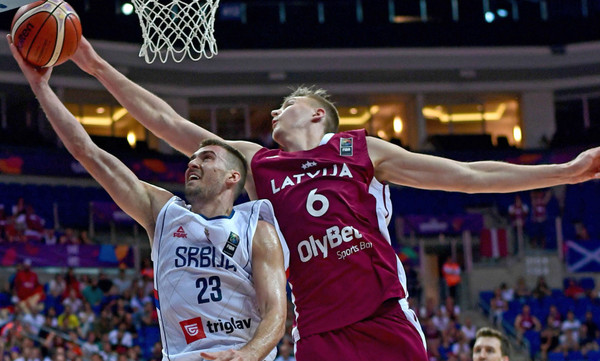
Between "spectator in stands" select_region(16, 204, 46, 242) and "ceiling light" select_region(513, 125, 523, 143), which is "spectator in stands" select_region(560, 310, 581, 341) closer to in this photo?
"ceiling light" select_region(513, 125, 523, 143)

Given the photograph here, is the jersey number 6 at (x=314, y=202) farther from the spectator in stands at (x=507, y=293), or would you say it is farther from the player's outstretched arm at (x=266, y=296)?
the spectator in stands at (x=507, y=293)

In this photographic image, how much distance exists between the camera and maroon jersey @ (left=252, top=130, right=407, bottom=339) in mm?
4328

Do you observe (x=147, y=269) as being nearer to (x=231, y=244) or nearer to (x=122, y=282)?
(x=122, y=282)

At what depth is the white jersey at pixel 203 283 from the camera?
3828 mm

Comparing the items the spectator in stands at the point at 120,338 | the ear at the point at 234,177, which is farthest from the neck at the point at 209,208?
the spectator in stands at the point at 120,338

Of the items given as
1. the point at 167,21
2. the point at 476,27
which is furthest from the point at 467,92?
the point at 167,21

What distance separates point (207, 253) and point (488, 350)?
9.33 feet

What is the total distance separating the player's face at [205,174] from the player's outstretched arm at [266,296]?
291 millimetres

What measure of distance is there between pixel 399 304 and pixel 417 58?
63.8 feet

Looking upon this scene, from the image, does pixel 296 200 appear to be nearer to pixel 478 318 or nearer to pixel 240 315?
pixel 240 315

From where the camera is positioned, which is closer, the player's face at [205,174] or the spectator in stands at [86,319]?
the player's face at [205,174]

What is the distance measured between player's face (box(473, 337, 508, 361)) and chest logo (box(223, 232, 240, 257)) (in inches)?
107

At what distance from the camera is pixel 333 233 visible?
435 centimetres

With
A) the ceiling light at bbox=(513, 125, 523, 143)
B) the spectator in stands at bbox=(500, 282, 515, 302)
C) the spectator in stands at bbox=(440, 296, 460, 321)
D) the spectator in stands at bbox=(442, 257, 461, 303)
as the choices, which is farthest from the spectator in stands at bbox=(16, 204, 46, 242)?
the ceiling light at bbox=(513, 125, 523, 143)
